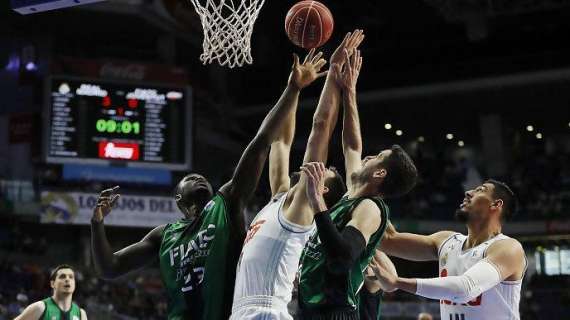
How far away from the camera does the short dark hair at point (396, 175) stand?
4242mm

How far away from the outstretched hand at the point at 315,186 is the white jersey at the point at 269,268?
0.26 m

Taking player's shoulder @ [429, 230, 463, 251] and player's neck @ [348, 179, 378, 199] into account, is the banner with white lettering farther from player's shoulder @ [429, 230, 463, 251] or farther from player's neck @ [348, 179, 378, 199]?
player's neck @ [348, 179, 378, 199]

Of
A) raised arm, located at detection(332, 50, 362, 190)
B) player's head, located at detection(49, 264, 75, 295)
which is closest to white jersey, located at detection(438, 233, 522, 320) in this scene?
raised arm, located at detection(332, 50, 362, 190)

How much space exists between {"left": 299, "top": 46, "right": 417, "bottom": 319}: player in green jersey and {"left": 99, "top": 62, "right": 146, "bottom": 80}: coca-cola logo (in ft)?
47.8

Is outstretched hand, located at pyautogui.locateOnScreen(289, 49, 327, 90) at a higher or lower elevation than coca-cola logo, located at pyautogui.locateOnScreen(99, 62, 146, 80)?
lower

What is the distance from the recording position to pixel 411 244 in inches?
211

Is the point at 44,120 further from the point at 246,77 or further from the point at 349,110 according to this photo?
the point at 349,110

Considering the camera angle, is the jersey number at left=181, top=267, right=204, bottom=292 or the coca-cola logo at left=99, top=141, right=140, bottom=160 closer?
the jersey number at left=181, top=267, right=204, bottom=292

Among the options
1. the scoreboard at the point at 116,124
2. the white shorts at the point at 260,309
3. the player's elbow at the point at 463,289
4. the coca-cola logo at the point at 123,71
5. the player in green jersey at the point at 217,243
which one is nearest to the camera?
the white shorts at the point at 260,309

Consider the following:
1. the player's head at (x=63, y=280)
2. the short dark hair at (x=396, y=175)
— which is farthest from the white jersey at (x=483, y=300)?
the player's head at (x=63, y=280)

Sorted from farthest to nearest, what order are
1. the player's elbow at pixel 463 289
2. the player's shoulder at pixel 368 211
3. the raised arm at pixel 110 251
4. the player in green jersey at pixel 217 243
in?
the raised arm at pixel 110 251, the player's elbow at pixel 463 289, the player in green jersey at pixel 217 243, the player's shoulder at pixel 368 211

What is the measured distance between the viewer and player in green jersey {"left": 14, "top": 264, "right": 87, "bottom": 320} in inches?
323

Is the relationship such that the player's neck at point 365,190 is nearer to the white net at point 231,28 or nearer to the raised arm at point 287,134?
the raised arm at point 287,134

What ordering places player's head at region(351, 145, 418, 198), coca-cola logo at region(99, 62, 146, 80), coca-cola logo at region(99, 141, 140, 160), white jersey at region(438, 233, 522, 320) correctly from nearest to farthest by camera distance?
1. player's head at region(351, 145, 418, 198)
2. white jersey at region(438, 233, 522, 320)
3. coca-cola logo at region(99, 141, 140, 160)
4. coca-cola logo at region(99, 62, 146, 80)
